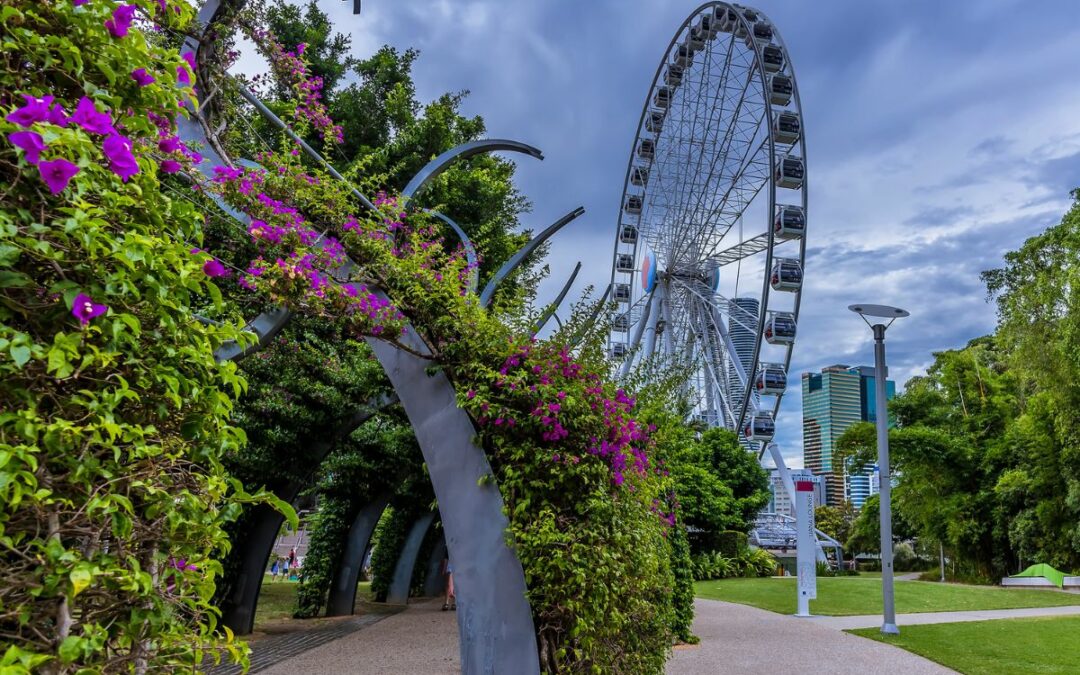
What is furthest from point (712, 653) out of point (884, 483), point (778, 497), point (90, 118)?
point (778, 497)

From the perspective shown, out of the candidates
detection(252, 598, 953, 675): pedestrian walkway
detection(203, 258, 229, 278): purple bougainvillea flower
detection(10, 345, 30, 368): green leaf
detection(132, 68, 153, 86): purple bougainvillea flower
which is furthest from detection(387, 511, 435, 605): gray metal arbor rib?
detection(10, 345, 30, 368): green leaf

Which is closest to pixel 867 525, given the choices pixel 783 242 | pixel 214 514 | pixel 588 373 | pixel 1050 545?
pixel 1050 545

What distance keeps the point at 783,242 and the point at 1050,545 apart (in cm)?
1499

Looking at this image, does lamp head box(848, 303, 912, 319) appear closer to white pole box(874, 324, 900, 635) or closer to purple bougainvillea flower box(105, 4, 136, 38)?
white pole box(874, 324, 900, 635)

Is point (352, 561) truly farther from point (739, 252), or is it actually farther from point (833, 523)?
point (833, 523)

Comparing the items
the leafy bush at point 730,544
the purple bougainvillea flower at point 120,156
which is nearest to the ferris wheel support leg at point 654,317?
the leafy bush at point 730,544

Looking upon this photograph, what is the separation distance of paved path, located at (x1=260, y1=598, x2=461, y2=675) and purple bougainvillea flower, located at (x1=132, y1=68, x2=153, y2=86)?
7.26 meters

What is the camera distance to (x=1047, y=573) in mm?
23250

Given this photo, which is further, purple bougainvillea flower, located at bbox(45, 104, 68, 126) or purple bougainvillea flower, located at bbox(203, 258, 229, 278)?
purple bougainvillea flower, located at bbox(203, 258, 229, 278)

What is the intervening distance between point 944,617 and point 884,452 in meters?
4.65

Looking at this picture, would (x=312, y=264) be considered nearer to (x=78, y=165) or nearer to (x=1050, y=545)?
(x=78, y=165)

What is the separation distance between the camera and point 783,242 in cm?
2075

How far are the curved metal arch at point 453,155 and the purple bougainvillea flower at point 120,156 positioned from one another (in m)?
3.73

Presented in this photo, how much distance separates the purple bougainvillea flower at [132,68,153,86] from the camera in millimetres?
1905
